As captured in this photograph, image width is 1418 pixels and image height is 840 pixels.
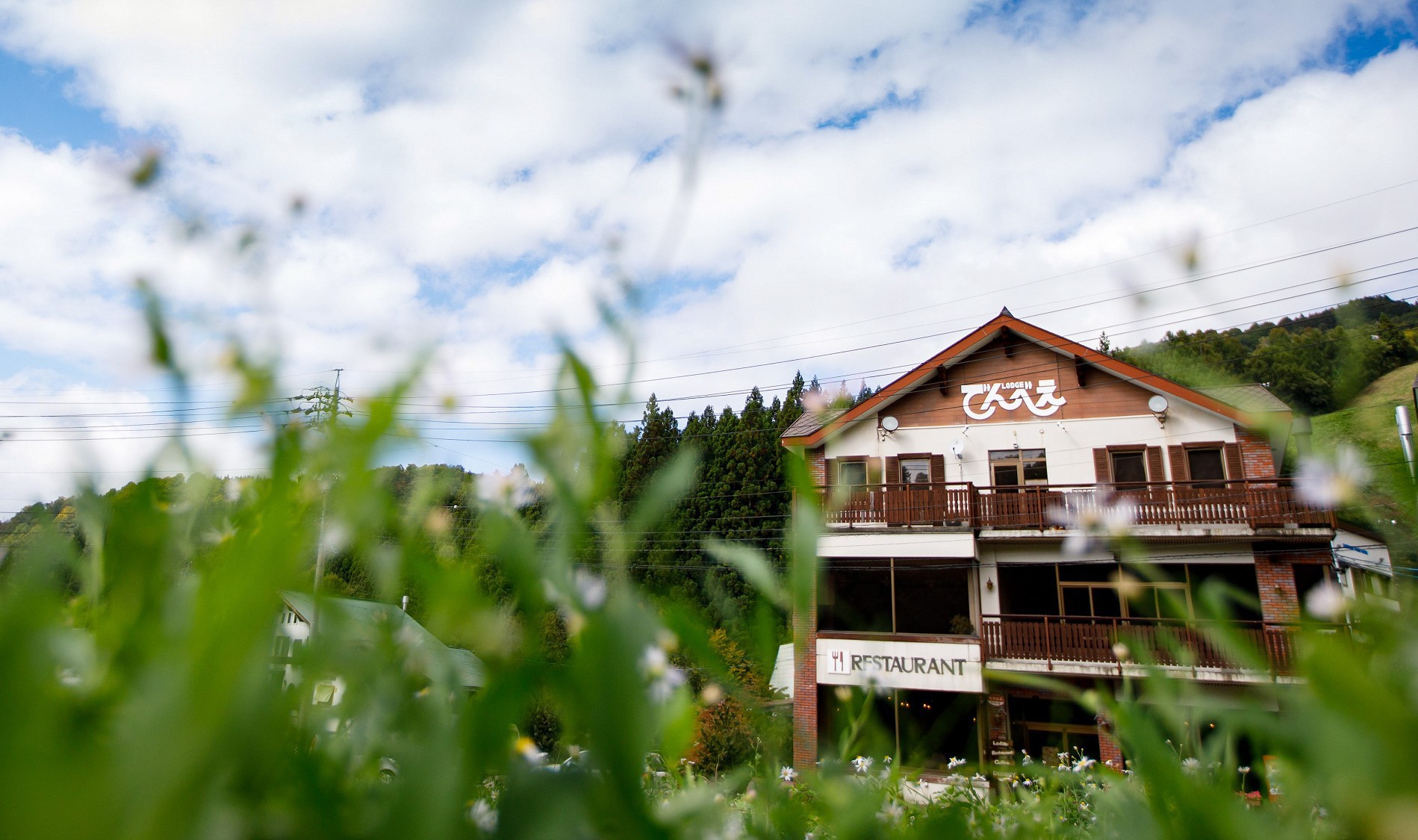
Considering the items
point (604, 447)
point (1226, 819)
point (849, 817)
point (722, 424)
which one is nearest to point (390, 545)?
point (604, 447)

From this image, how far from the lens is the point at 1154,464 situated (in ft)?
39.6

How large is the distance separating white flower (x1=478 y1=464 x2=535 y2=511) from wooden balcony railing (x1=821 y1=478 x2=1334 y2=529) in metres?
10.7

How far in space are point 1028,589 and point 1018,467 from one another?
202 centimetres

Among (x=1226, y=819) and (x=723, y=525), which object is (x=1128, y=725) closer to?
(x=1226, y=819)

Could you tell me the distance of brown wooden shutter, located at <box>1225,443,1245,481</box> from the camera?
1157 cm

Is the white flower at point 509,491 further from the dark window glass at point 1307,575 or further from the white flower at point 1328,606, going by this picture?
the dark window glass at point 1307,575

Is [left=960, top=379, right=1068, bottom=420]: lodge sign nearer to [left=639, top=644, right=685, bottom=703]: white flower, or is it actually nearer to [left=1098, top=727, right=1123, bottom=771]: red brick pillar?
[left=1098, top=727, right=1123, bottom=771]: red brick pillar

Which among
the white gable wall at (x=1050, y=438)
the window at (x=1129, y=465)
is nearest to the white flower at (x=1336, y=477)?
the white gable wall at (x=1050, y=438)

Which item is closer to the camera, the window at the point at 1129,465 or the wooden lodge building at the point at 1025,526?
the wooden lodge building at the point at 1025,526

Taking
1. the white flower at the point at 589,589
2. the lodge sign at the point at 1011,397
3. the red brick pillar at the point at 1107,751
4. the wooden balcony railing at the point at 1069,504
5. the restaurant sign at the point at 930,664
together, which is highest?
the lodge sign at the point at 1011,397

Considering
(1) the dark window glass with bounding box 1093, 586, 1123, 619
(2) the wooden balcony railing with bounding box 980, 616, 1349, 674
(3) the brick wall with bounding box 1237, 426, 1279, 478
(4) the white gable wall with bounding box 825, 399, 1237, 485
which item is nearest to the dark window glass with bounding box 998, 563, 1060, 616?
(2) the wooden balcony railing with bounding box 980, 616, 1349, 674

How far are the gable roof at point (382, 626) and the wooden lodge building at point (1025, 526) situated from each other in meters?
10.5

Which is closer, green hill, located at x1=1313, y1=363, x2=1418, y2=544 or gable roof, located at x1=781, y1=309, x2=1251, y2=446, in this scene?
green hill, located at x1=1313, y1=363, x2=1418, y2=544

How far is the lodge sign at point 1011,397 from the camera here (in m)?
12.9
